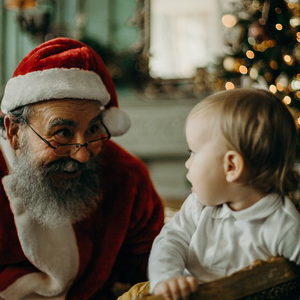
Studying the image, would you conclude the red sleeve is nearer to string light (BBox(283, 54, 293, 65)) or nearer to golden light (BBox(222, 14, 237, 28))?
string light (BBox(283, 54, 293, 65))

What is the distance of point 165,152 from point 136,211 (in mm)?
2981

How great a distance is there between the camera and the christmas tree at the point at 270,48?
293 cm

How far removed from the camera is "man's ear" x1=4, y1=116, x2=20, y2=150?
146 cm

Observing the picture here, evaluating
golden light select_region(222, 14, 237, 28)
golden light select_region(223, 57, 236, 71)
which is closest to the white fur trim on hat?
golden light select_region(223, 57, 236, 71)

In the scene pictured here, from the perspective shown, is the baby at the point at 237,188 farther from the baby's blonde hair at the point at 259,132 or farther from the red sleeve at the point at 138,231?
the red sleeve at the point at 138,231

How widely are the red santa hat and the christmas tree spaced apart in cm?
160

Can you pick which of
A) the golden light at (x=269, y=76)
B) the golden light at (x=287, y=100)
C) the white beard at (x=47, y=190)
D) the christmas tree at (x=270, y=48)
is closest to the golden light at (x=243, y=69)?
the christmas tree at (x=270, y=48)

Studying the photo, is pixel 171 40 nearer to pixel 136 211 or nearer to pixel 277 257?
pixel 136 211

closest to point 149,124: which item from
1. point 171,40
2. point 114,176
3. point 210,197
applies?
point 171,40

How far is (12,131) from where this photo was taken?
1.46 metres

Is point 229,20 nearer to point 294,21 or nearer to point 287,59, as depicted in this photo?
point 294,21

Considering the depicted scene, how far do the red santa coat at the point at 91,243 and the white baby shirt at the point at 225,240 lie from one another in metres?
0.37

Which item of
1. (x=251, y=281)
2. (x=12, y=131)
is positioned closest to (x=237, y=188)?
(x=251, y=281)

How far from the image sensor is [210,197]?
1.15 meters
